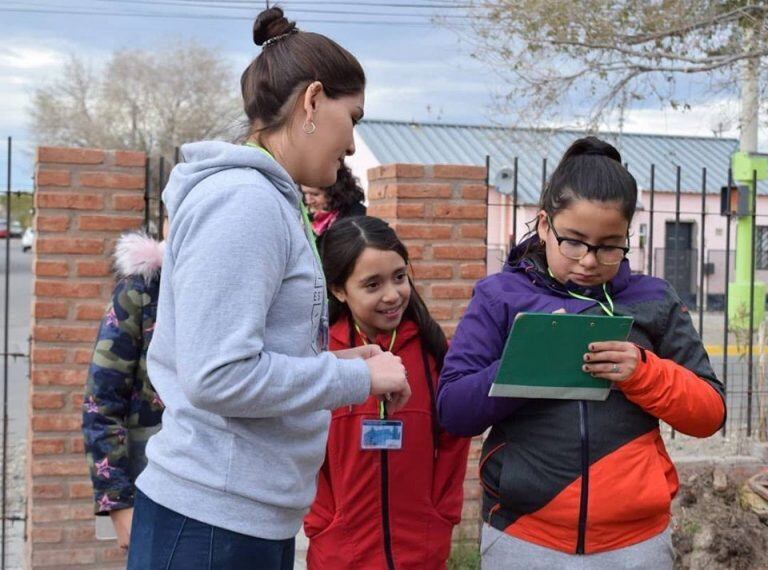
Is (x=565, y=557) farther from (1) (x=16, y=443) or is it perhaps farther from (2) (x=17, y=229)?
(2) (x=17, y=229)

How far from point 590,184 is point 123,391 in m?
1.51

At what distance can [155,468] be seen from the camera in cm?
193

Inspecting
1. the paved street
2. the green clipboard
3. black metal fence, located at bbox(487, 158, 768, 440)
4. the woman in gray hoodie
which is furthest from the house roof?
the woman in gray hoodie

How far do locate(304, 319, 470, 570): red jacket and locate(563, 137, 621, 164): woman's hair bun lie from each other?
32.5 inches

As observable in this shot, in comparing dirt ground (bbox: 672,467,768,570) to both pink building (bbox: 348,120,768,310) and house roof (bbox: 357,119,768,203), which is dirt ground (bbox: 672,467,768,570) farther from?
house roof (bbox: 357,119,768,203)

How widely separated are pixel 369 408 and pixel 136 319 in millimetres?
754

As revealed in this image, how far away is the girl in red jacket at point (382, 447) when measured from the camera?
2.91 m

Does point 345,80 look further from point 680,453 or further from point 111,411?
point 680,453

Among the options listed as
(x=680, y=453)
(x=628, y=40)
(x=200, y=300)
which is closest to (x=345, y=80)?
(x=200, y=300)

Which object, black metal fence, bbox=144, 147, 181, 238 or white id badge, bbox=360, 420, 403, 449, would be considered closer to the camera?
white id badge, bbox=360, 420, 403, 449

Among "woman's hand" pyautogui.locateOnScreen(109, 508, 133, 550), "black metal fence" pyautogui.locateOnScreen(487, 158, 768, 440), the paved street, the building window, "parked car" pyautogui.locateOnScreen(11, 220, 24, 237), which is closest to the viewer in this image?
"woman's hand" pyautogui.locateOnScreen(109, 508, 133, 550)

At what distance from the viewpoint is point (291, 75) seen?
6.32 ft

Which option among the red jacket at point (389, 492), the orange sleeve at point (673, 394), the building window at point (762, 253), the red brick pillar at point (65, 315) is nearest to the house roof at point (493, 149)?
the building window at point (762, 253)

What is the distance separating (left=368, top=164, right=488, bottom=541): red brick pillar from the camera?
190 inches
